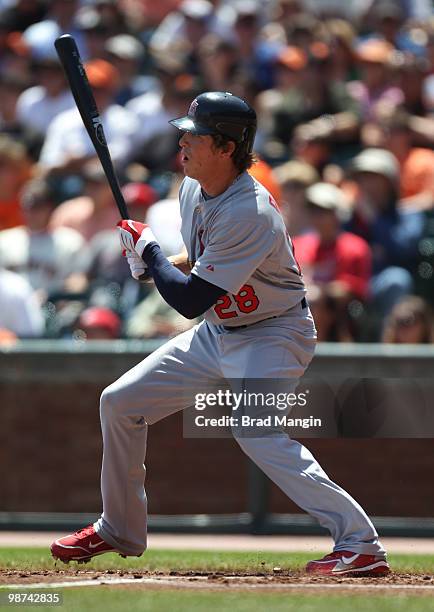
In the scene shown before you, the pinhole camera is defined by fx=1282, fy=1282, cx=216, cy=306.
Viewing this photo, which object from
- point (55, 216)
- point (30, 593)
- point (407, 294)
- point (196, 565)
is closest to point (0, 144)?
point (55, 216)

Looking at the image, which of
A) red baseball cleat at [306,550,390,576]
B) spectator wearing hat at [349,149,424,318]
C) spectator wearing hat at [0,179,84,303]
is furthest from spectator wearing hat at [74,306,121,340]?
red baseball cleat at [306,550,390,576]

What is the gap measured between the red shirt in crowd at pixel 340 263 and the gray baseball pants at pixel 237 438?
3381 millimetres

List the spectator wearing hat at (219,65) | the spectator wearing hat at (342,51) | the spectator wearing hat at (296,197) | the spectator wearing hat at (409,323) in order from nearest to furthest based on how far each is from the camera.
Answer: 1. the spectator wearing hat at (409,323)
2. the spectator wearing hat at (296,197)
3. the spectator wearing hat at (219,65)
4. the spectator wearing hat at (342,51)

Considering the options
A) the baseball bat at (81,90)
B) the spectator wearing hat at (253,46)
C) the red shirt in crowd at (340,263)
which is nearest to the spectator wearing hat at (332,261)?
the red shirt in crowd at (340,263)

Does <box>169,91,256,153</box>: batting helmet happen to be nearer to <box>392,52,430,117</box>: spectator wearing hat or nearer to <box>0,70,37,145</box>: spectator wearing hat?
<box>392,52,430,117</box>: spectator wearing hat

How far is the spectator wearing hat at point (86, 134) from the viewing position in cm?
1068

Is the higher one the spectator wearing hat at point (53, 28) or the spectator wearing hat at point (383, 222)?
the spectator wearing hat at point (53, 28)

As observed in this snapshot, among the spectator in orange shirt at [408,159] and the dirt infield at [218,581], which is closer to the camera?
the dirt infield at [218,581]

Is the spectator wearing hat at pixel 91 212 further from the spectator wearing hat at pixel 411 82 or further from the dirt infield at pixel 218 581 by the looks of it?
the dirt infield at pixel 218 581

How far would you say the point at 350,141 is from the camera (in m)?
10.0

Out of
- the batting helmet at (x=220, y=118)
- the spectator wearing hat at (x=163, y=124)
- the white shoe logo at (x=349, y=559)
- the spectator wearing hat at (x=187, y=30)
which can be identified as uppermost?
the spectator wearing hat at (x=187, y=30)

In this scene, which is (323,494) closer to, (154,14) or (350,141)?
(350,141)

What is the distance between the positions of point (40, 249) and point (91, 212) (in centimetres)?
53

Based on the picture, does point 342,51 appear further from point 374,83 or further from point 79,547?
point 79,547
